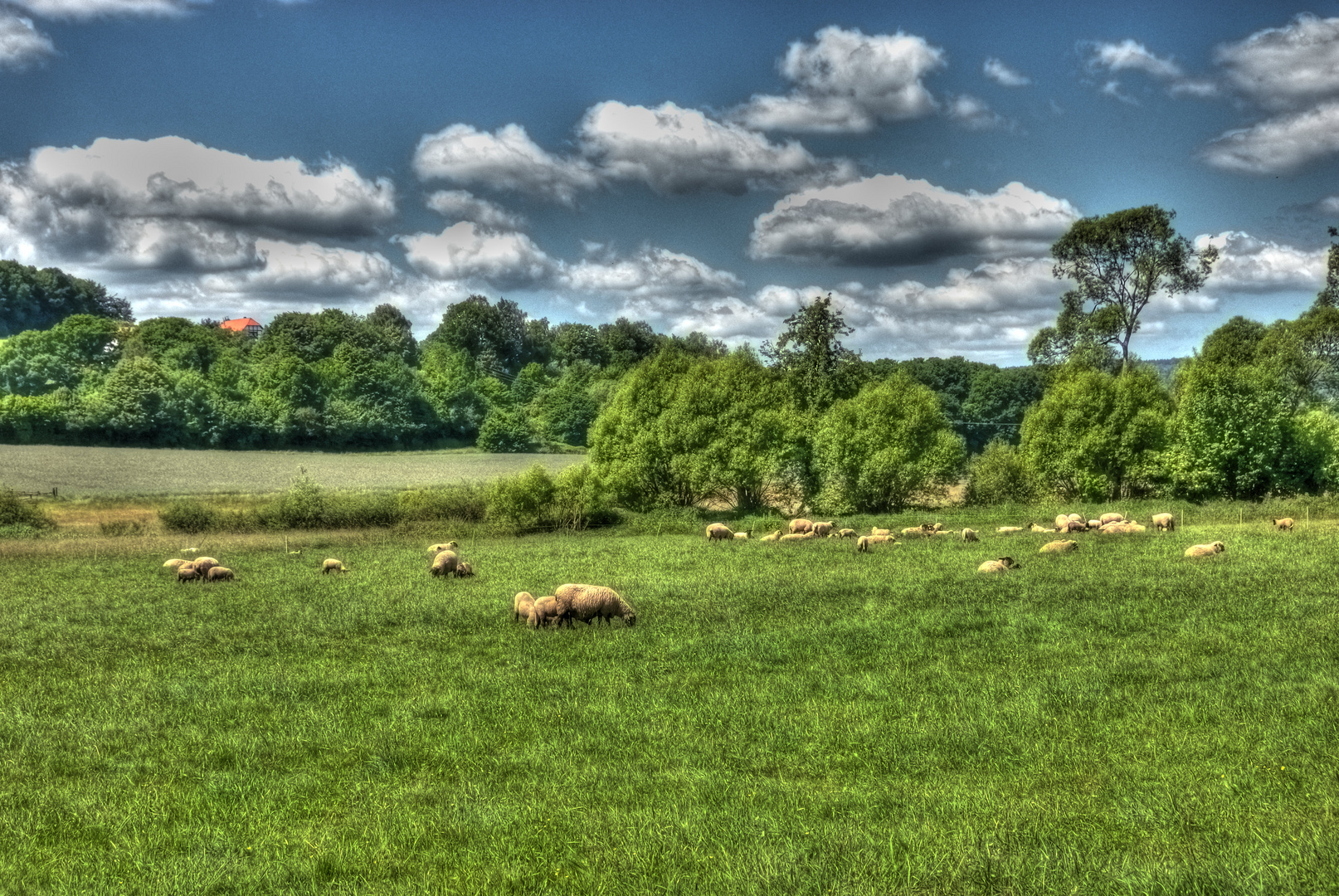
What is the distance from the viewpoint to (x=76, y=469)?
256 feet

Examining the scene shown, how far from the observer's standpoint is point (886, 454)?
6181 cm

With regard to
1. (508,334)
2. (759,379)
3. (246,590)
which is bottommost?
(246,590)

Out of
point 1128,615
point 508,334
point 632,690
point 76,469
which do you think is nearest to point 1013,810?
point 632,690

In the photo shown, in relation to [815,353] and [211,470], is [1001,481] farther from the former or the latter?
[211,470]

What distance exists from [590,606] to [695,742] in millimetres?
9747

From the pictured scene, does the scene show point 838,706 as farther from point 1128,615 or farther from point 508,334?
point 508,334

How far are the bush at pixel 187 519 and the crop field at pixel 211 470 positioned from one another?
16246 mm

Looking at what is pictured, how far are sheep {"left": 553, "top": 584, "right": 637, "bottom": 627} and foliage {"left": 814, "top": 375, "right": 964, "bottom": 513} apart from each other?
40306 mm

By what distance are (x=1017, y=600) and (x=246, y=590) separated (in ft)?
75.2

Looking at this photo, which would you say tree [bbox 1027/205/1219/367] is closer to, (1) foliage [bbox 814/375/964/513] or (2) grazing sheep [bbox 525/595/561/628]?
(1) foliage [bbox 814/375/964/513]

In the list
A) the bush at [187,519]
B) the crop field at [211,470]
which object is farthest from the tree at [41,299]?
the bush at [187,519]

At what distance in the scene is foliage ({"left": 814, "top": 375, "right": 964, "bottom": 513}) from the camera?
61.8 metres

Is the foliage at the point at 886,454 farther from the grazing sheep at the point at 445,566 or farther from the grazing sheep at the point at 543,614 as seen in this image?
the grazing sheep at the point at 543,614

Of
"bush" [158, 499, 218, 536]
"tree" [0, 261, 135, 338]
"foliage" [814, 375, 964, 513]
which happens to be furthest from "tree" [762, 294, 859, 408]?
"tree" [0, 261, 135, 338]
